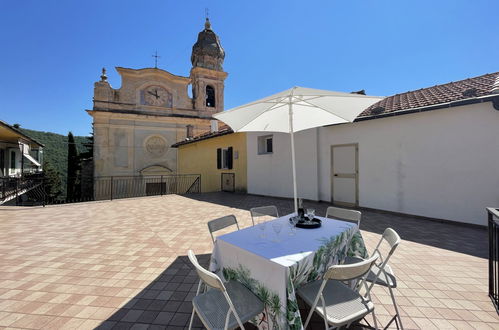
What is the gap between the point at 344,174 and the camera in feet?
22.4

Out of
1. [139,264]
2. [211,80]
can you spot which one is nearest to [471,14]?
[139,264]

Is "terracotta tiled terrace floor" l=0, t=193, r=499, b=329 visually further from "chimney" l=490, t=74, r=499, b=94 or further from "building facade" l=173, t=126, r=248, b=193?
"building facade" l=173, t=126, r=248, b=193

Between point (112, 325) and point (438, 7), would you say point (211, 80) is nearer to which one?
point (438, 7)

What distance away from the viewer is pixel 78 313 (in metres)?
2.07

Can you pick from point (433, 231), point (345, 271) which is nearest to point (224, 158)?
point (433, 231)

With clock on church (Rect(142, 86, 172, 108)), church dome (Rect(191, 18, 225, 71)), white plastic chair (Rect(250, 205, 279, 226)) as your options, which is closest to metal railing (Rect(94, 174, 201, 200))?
clock on church (Rect(142, 86, 172, 108))

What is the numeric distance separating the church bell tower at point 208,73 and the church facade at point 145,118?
9cm

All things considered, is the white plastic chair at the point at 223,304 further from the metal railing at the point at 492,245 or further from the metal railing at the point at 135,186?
the metal railing at the point at 135,186

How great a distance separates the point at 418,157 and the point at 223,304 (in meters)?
5.95

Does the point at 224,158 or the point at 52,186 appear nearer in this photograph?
the point at 224,158

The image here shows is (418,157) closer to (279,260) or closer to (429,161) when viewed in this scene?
(429,161)

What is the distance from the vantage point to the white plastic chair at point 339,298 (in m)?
1.39

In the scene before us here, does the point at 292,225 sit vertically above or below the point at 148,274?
above

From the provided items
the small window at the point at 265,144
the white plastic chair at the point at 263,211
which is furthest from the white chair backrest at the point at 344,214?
the small window at the point at 265,144
